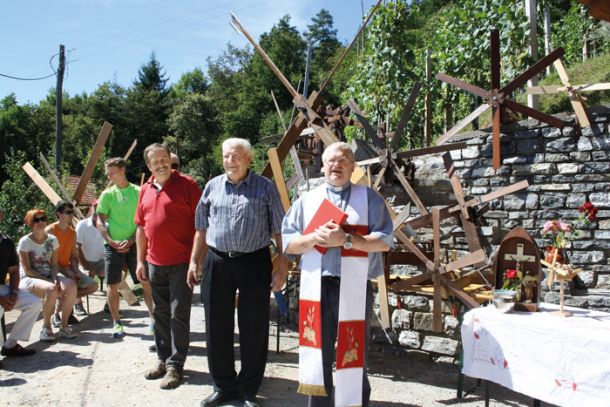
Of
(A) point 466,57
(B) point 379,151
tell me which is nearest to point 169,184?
(B) point 379,151

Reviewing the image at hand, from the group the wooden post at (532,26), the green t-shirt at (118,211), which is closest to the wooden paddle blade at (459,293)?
the green t-shirt at (118,211)

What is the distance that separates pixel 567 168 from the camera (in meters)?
5.96

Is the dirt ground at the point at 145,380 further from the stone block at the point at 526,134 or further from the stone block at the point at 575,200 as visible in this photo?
the stone block at the point at 526,134

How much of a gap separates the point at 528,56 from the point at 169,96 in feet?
121

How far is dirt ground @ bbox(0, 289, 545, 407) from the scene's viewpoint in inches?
139

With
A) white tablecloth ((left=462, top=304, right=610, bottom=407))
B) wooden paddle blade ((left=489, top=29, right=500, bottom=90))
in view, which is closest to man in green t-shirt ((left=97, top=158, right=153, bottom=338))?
white tablecloth ((left=462, top=304, right=610, bottom=407))

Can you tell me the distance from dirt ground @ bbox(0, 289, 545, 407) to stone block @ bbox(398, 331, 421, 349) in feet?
0.30

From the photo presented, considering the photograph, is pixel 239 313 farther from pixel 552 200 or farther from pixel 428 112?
pixel 428 112

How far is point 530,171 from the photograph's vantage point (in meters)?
6.20

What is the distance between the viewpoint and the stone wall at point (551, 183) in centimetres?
573

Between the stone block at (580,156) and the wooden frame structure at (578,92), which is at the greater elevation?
the wooden frame structure at (578,92)

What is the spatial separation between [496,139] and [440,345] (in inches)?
110

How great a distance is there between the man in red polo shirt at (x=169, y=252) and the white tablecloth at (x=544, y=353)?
79.0 inches

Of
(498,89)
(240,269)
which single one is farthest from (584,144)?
(240,269)
